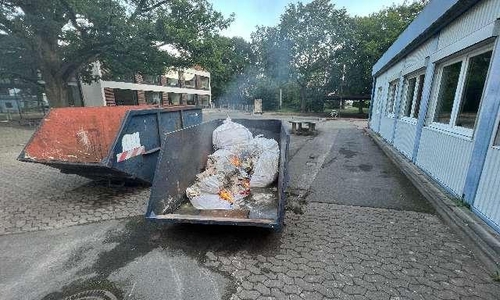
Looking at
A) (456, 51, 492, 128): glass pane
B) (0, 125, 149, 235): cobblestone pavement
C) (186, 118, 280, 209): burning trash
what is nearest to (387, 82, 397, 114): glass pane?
(456, 51, 492, 128): glass pane

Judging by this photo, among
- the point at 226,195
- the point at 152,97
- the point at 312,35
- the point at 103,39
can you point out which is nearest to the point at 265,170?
the point at 226,195

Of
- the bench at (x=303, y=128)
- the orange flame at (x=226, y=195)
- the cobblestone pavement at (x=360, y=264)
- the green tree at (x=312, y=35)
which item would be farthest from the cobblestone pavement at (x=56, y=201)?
the green tree at (x=312, y=35)

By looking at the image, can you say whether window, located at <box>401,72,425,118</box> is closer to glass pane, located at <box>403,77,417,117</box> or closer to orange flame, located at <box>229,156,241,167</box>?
glass pane, located at <box>403,77,417,117</box>

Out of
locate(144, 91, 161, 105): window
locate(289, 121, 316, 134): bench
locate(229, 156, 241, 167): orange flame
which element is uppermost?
locate(144, 91, 161, 105): window

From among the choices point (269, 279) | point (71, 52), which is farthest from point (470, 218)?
point (71, 52)

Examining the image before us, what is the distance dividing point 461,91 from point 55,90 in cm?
1694

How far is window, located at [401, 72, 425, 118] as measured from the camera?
23.7 ft

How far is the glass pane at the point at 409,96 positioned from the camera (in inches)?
321

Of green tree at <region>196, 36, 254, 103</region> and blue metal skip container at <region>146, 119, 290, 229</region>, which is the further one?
green tree at <region>196, 36, 254, 103</region>

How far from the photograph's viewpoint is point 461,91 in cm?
471

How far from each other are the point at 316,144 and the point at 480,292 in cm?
841

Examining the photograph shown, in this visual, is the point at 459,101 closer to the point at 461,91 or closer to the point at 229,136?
the point at 461,91

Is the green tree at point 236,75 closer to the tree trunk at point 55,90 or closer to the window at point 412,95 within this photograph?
the tree trunk at point 55,90

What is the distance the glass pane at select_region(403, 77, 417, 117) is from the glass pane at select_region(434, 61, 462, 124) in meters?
2.58
